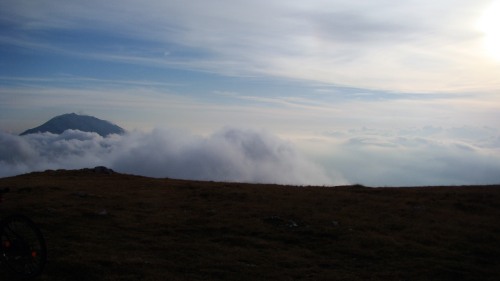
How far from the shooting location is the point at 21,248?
12.2 metres

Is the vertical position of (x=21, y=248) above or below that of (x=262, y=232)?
above

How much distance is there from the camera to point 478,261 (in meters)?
19.1

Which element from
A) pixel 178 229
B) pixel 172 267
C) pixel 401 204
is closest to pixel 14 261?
pixel 172 267

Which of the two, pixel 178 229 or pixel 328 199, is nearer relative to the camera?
pixel 178 229

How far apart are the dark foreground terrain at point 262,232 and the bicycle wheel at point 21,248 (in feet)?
2.75

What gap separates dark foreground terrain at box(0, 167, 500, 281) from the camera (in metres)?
15.7

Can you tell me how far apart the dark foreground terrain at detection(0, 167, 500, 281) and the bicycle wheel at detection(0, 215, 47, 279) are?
838 millimetres

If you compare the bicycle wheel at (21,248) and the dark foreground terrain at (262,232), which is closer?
the bicycle wheel at (21,248)

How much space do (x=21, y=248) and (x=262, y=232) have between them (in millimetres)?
12617

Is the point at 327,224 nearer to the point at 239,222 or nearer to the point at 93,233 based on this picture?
the point at 239,222

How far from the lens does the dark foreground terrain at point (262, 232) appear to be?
15.7 m

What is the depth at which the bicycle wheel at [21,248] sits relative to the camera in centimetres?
1210

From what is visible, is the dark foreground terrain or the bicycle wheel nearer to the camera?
the bicycle wheel

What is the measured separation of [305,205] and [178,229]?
1055 cm
